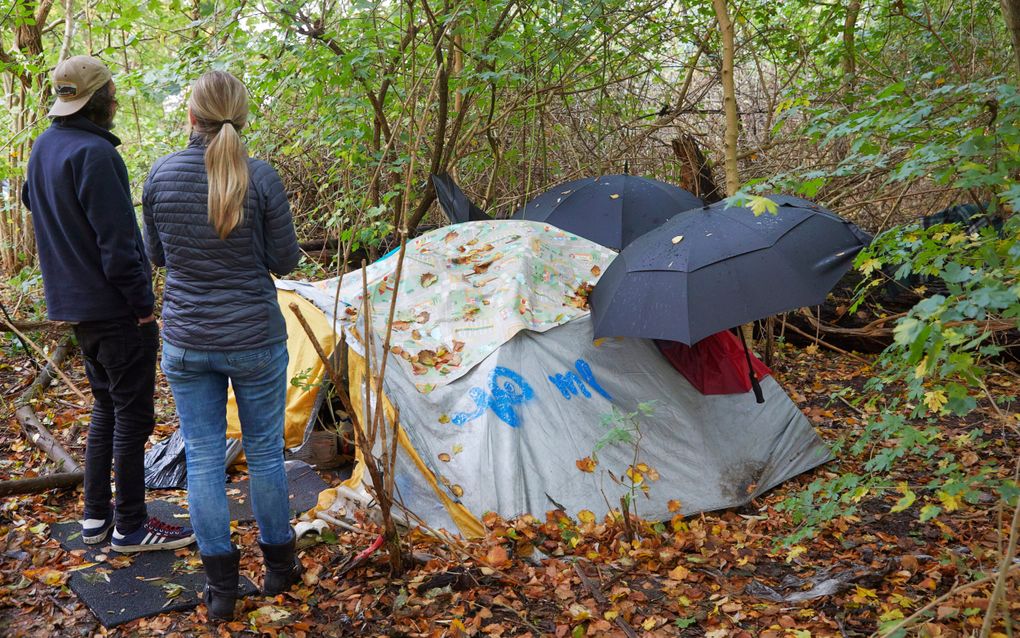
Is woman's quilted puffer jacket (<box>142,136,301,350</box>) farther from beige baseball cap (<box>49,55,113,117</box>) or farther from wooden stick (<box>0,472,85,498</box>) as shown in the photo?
wooden stick (<box>0,472,85,498</box>)

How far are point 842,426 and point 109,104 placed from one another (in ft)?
15.2

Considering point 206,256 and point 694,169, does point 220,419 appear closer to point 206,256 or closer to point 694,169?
point 206,256

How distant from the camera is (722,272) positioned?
3.69 meters

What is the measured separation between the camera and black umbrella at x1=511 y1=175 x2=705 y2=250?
18.4 ft

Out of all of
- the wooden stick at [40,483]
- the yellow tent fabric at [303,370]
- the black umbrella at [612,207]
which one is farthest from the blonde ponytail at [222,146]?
the black umbrella at [612,207]

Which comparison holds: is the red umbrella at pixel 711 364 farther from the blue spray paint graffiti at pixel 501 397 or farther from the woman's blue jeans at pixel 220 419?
the woman's blue jeans at pixel 220 419

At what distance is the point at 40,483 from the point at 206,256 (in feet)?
6.64

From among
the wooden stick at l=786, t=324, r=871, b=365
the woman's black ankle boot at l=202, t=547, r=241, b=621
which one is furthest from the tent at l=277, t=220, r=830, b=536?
the wooden stick at l=786, t=324, r=871, b=365

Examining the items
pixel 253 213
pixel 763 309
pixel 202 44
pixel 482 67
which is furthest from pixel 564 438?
pixel 202 44

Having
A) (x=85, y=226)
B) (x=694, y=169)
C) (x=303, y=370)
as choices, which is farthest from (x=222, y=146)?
(x=694, y=169)

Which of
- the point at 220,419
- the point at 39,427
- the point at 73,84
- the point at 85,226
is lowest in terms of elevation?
the point at 39,427

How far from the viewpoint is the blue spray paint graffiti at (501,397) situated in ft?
12.6

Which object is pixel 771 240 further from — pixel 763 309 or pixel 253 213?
pixel 253 213

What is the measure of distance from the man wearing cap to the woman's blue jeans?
1.46 feet
